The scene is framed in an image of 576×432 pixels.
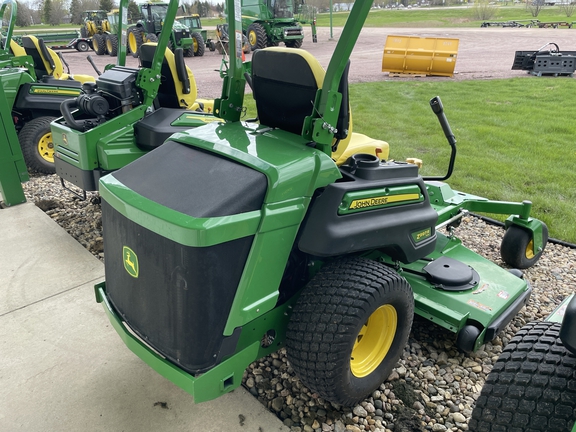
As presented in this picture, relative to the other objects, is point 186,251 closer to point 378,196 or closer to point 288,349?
point 288,349

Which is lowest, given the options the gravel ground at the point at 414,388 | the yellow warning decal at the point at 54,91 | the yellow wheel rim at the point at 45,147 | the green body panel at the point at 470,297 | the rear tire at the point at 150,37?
the gravel ground at the point at 414,388

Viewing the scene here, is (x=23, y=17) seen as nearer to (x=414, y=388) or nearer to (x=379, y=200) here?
(x=379, y=200)

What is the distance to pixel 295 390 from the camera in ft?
7.39

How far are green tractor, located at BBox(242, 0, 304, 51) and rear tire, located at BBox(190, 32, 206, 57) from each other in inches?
66.6

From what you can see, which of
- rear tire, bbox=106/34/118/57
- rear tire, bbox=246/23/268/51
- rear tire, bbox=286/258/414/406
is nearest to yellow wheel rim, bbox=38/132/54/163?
rear tire, bbox=286/258/414/406

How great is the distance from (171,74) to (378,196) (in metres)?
3.17

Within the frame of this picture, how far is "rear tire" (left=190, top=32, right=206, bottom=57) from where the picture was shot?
56.7 ft

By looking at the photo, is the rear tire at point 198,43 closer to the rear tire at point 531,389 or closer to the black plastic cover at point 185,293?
the black plastic cover at point 185,293

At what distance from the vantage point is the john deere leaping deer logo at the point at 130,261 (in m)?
1.86

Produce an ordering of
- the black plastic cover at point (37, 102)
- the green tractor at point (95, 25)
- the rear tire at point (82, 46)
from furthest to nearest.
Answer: the rear tire at point (82, 46) < the green tractor at point (95, 25) < the black plastic cover at point (37, 102)

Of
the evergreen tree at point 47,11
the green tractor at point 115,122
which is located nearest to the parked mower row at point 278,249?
the green tractor at point 115,122

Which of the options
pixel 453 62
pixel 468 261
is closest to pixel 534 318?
pixel 468 261

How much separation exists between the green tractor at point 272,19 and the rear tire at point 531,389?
16.8 m

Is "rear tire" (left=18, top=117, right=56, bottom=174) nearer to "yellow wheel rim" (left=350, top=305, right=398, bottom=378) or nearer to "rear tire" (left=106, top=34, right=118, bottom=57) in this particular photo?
"yellow wheel rim" (left=350, top=305, right=398, bottom=378)
